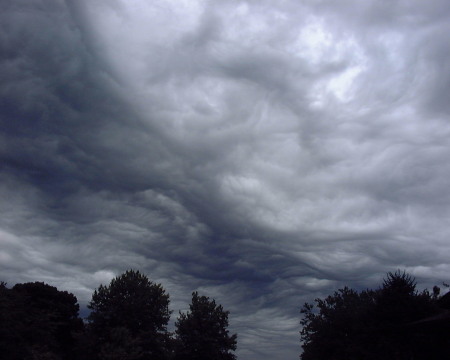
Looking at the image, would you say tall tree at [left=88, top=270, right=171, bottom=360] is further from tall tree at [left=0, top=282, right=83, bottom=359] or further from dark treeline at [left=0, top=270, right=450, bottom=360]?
tall tree at [left=0, top=282, right=83, bottom=359]

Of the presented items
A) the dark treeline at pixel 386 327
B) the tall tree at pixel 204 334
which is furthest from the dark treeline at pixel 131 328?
the dark treeline at pixel 386 327

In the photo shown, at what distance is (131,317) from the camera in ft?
210

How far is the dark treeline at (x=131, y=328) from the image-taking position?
5512 centimetres

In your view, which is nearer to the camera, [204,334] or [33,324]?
[33,324]

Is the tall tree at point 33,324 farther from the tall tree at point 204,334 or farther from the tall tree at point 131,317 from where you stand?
the tall tree at point 204,334

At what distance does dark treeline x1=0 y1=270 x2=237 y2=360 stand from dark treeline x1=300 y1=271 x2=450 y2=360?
59.0 feet

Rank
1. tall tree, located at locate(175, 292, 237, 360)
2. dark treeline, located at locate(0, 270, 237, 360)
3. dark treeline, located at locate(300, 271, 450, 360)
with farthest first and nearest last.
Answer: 1. tall tree, located at locate(175, 292, 237, 360)
2. dark treeline, located at locate(0, 270, 237, 360)
3. dark treeline, located at locate(300, 271, 450, 360)

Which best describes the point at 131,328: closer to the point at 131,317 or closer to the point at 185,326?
the point at 131,317

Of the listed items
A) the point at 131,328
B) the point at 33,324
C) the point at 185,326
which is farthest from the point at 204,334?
the point at 33,324

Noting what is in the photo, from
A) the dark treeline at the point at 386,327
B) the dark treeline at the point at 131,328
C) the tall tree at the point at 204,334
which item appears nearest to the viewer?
the dark treeline at the point at 386,327

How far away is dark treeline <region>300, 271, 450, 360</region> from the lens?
123 ft

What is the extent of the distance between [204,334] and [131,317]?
558 inches

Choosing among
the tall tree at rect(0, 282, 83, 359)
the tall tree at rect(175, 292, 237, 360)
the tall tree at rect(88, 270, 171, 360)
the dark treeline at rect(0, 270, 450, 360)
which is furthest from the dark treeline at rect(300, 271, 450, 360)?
the tall tree at rect(0, 282, 83, 359)

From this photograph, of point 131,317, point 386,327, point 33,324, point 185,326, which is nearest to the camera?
point 386,327
